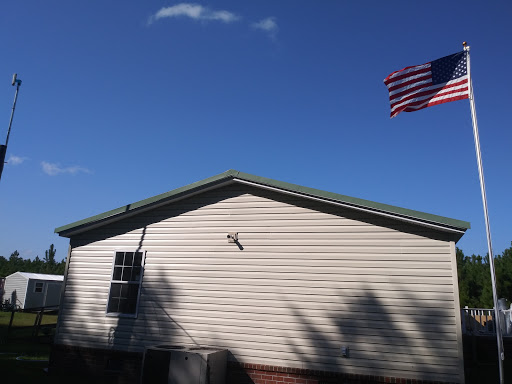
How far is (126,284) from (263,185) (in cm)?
467

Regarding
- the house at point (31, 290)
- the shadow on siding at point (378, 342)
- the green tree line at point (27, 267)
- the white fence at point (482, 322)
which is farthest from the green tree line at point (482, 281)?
the green tree line at point (27, 267)

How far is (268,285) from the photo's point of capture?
31.6 ft

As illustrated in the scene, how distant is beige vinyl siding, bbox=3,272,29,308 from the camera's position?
3750 centimetres

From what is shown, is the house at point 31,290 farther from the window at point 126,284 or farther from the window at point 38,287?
the window at point 126,284

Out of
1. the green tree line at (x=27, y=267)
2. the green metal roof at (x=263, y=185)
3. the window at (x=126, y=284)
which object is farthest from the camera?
the green tree line at (x=27, y=267)

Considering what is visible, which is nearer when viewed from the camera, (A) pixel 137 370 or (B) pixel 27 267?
(A) pixel 137 370

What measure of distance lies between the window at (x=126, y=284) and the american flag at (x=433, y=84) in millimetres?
7825

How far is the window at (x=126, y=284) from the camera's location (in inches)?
425

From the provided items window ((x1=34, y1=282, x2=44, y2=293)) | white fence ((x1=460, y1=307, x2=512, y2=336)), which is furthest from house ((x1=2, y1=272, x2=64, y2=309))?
white fence ((x1=460, y1=307, x2=512, y2=336))

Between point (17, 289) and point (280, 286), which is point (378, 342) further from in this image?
point (17, 289)

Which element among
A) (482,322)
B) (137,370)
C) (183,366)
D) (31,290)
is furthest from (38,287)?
(482,322)

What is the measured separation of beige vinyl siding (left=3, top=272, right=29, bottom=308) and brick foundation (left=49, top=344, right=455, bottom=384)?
31332mm

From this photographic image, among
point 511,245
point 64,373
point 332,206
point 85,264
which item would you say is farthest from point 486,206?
point 511,245

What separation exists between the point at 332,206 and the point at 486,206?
3237mm
